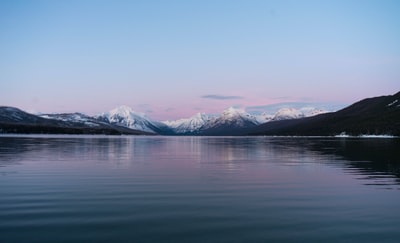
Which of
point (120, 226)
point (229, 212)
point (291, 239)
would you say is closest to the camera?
point (291, 239)

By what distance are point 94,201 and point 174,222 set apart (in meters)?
6.21

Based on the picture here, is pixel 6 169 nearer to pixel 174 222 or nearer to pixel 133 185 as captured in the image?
pixel 133 185

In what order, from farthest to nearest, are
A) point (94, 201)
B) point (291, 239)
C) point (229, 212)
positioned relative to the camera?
point (94, 201), point (229, 212), point (291, 239)

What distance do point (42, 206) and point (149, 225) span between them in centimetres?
659

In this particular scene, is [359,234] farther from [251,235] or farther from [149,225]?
[149,225]

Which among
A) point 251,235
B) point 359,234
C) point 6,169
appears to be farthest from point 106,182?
point 359,234

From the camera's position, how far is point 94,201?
19688 mm

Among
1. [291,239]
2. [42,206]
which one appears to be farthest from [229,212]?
[42,206]

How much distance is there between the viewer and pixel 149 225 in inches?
577

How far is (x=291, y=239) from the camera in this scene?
1305 centimetres

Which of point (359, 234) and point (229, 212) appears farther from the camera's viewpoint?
point (229, 212)

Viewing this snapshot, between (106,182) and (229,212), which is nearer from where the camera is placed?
(229,212)

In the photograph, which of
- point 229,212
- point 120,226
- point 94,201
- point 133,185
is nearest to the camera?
point 120,226

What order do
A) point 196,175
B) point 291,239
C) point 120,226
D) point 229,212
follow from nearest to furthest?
point 291,239
point 120,226
point 229,212
point 196,175
